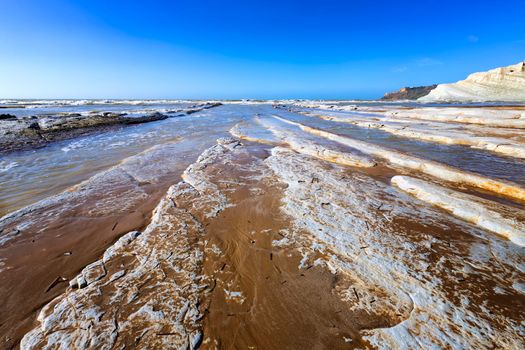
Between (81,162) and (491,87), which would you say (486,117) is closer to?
(81,162)

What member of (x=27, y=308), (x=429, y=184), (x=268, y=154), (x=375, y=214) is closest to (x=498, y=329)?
(x=375, y=214)

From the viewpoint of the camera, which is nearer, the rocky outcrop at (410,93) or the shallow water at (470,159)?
the shallow water at (470,159)

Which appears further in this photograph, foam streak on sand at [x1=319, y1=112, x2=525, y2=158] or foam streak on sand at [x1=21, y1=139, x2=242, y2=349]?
foam streak on sand at [x1=319, y1=112, x2=525, y2=158]

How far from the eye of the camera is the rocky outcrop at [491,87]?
49844 mm

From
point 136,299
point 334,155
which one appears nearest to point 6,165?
point 136,299

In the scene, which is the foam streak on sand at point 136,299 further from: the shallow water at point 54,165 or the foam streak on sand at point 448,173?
the foam streak on sand at point 448,173

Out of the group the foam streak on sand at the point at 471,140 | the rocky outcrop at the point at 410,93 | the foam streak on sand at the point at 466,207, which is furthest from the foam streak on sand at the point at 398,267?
the rocky outcrop at the point at 410,93

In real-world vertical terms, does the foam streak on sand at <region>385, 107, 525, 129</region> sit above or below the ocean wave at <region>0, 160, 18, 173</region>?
above

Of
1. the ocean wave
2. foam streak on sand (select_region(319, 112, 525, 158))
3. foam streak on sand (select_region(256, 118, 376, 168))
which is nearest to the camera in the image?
the ocean wave

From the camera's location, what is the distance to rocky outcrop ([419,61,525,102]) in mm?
49844

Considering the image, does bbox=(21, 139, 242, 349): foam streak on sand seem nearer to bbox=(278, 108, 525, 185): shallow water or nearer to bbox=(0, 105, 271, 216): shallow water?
bbox=(0, 105, 271, 216): shallow water

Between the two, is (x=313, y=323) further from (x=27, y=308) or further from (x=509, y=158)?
(x=509, y=158)

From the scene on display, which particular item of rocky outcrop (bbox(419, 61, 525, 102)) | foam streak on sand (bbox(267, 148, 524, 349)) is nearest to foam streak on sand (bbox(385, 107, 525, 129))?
foam streak on sand (bbox(267, 148, 524, 349))

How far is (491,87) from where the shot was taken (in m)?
54.7
